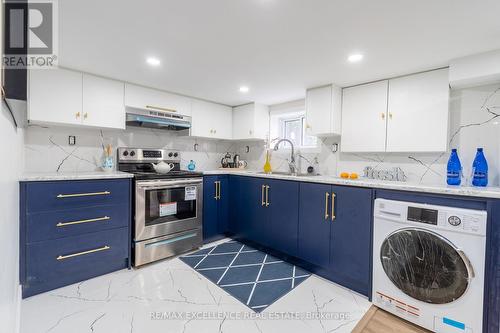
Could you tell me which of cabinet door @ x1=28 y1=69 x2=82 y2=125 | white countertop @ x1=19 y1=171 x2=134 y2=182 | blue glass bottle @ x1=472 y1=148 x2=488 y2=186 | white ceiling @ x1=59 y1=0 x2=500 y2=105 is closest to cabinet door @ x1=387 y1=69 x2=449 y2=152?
white ceiling @ x1=59 y1=0 x2=500 y2=105

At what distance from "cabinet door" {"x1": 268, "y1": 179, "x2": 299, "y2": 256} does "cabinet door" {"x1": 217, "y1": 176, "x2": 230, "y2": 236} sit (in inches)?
29.8

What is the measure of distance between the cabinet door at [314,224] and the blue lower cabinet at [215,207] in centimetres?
118

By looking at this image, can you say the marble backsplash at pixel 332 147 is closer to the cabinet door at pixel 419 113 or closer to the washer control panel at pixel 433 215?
the cabinet door at pixel 419 113

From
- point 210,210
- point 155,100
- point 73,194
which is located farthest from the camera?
point 210,210

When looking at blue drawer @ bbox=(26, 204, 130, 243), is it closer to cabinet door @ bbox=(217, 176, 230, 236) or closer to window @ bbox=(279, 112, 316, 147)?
cabinet door @ bbox=(217, 176, 230, 236)

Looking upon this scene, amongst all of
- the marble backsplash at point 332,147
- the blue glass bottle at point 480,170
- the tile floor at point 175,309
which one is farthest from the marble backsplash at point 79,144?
the blue glass bottle at point 480,170

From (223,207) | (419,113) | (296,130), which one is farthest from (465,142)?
(223,207)

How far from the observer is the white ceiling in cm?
136

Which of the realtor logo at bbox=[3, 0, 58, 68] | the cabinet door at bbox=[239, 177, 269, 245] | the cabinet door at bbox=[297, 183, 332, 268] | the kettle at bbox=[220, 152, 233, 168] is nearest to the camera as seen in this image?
the realtor logo at bbox=[3, 0, 58, 68]

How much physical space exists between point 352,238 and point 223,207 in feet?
5.67

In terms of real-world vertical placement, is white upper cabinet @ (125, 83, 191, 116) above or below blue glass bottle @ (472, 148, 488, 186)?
above

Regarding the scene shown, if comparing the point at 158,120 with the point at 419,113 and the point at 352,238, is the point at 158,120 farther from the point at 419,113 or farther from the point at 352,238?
the point at 419,113

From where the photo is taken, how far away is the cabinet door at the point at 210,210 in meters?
3.00

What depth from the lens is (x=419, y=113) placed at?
86.7 inches
